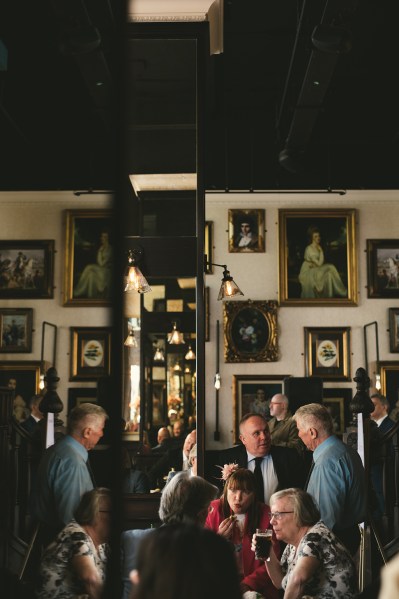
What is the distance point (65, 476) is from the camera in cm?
240

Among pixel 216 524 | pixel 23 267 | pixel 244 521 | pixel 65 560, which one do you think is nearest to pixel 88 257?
pixel 23 267

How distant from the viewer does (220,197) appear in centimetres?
1481

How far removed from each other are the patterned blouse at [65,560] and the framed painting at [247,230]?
11916 mm

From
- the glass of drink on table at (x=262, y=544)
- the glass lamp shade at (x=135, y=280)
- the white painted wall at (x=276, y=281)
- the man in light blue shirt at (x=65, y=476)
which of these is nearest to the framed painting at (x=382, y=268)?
the white painted wall at (x=276, y=281)

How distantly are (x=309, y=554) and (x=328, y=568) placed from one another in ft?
0.40

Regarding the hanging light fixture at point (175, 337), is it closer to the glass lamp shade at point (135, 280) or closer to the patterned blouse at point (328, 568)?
the glass lamp shade at point (135, 280)

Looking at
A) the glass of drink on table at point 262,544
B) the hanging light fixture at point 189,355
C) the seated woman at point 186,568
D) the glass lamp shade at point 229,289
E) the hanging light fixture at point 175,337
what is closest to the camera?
the seated woman at point 186,568

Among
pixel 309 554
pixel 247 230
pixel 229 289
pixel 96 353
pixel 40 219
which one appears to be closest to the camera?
pixel 96 353

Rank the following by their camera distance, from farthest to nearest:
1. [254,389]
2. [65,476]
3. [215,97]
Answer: [254,389]
[215,97]
[65,476]

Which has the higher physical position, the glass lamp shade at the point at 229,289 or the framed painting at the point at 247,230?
the framed painting at the point at 247,230

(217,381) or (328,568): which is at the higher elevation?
(217,381)

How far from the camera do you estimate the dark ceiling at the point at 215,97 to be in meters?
2.07

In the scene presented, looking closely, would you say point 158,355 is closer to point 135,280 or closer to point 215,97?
point 215,97

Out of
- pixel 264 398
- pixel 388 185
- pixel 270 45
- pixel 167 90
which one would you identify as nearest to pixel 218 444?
pixel 264 398
